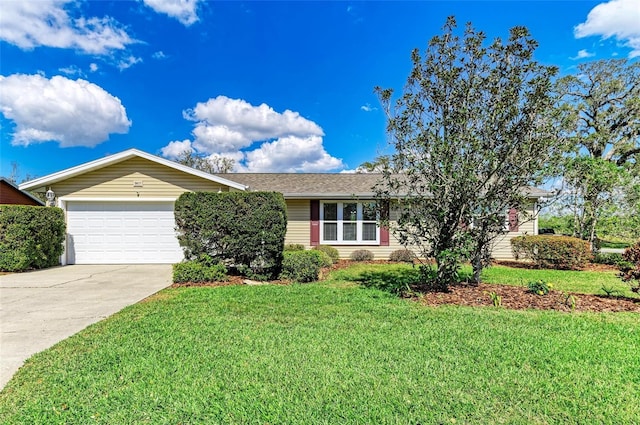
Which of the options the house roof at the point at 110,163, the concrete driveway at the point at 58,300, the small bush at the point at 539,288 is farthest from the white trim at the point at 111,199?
the small bush at the point at 539,288

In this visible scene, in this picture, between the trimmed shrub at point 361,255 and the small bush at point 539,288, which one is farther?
the trimmed shrub at point 361,255

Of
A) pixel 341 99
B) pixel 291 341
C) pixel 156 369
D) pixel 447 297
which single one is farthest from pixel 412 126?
pixel 341 99

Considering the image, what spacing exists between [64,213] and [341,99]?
1281 centimetres

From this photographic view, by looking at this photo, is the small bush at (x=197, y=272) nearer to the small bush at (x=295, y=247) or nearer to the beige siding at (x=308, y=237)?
the small bush at (x=295, y=247)

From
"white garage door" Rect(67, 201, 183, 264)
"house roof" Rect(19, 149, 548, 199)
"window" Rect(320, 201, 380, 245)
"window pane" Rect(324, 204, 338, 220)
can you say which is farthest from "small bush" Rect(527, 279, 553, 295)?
"white garage door" Rect(67, 201, 183, 264)

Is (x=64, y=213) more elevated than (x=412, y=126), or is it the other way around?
(x=412, y=126)

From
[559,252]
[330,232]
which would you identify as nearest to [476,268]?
[559,252]

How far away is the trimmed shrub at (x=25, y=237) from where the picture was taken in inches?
376

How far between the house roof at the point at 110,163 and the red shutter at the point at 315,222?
11.1ft

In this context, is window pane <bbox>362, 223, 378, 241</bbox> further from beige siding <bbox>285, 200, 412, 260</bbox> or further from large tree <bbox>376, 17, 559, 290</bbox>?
large tree <bbox>376, 17, 559, 290</bbox>

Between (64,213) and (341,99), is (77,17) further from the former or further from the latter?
(341,99)

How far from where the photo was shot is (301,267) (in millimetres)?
8508

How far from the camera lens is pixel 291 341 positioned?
3.98 m

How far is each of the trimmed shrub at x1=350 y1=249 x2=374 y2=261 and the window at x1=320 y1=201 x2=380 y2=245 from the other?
16.3 inches
